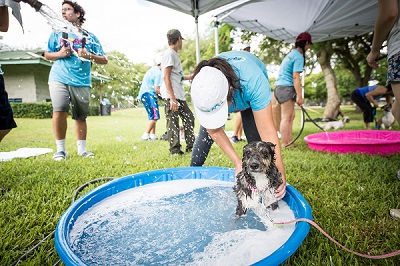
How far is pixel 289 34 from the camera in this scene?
8.95m

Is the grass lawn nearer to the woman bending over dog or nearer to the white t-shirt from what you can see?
the woman bending over dog

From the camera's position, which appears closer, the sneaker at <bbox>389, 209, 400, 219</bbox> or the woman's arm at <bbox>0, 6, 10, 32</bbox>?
the sneaker at <bbox>389, 209, 400, 219</bbox>

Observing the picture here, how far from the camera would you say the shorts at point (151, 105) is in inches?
288

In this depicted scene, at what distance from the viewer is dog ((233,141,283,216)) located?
2152 mm

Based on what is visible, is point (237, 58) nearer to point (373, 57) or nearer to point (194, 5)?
point (373, 57)

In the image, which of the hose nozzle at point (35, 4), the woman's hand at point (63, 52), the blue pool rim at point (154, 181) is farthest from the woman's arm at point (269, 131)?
the woman's hand at point (63, 52)

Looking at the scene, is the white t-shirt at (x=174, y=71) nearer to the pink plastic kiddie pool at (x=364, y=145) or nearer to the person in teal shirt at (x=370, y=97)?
the pink plastic kiddie pool at (x=364, y=145)

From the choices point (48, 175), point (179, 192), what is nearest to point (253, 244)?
point (179, 192)

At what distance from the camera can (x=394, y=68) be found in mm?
2240

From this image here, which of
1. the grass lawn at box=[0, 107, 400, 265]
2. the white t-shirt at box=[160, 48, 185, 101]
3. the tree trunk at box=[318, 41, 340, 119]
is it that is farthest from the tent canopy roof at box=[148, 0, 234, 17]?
the tree trunk at box=[318, 41, 340, 119]

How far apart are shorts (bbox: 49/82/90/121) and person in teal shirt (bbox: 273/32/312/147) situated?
170 inches

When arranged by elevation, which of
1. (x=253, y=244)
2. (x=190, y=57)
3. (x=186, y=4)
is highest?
(x=190, y=57)

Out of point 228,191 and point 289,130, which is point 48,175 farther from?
point 289,130

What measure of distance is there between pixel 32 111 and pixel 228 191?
54.1ft
